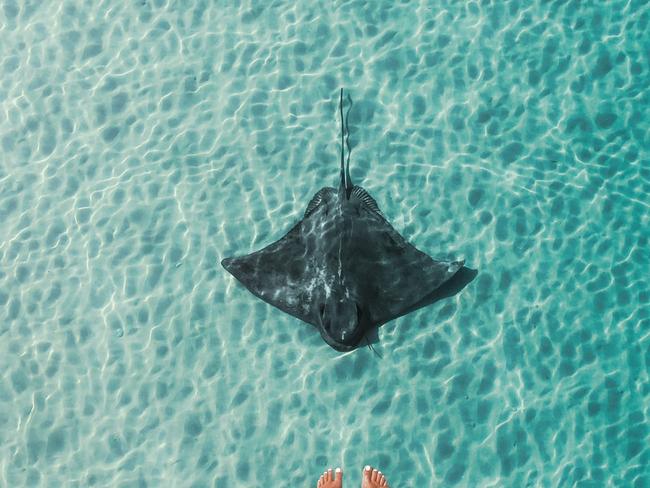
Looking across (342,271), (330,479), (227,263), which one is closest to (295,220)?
(227,263)

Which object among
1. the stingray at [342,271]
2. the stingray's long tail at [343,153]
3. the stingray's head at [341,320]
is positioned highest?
the stingray's long tail at [343,153]

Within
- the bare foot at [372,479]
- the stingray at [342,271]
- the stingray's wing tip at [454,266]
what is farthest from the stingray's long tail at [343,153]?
the bare foot at [372,479]

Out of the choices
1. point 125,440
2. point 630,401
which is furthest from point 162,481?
point 630,401

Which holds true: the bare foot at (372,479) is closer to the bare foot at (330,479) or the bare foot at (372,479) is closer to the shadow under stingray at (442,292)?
the bare foot at (330,479)

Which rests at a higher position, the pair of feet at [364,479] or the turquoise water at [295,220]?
the turquoise water at [295,220]

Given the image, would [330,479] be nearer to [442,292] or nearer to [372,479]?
[372,479]

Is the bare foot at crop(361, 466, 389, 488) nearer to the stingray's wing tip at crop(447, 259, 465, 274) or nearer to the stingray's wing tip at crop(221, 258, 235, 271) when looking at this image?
the stingray's wing tip at crop(447, 259, 465, 274)
